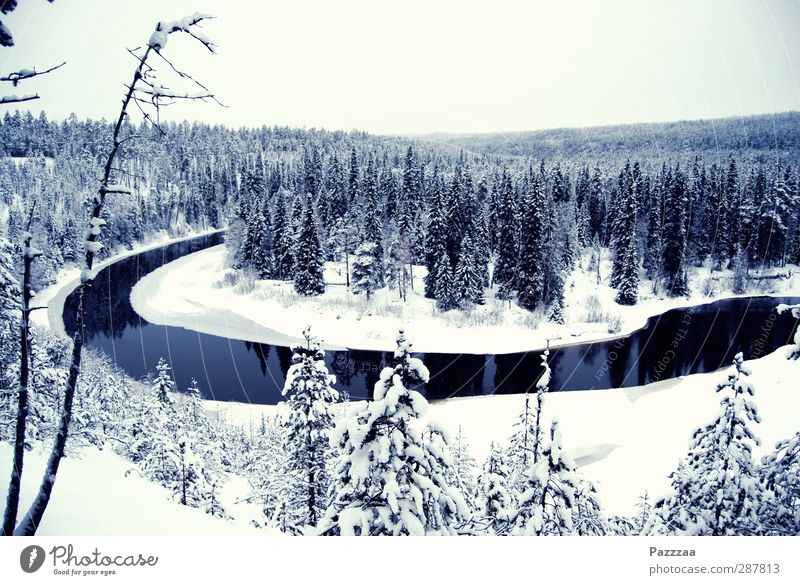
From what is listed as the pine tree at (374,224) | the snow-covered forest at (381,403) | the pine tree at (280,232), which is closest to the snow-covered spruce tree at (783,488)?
the snow-covered forest at (381,403)

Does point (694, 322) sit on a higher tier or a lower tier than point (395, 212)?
lower

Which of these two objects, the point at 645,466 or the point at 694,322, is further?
the point at 694,322

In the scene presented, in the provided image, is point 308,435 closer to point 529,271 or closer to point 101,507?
point 101,507

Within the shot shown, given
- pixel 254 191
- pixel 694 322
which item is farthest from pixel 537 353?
pixel 254 191

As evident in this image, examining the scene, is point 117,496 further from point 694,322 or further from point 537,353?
point 694,322

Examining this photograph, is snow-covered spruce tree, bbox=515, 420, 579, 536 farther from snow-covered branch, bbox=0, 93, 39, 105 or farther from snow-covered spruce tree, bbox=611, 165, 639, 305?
snow-covered spruce tree, bbox=611, 165, 639, 305

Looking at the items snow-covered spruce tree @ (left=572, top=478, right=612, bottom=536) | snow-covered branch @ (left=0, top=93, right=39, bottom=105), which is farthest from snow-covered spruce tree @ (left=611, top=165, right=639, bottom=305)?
snow-covered branch @ (left=0, top=93, right=39, bottom=105)

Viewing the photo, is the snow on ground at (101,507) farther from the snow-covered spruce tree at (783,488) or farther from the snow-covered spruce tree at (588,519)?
the snow-covered spruce tree at (783,488)
